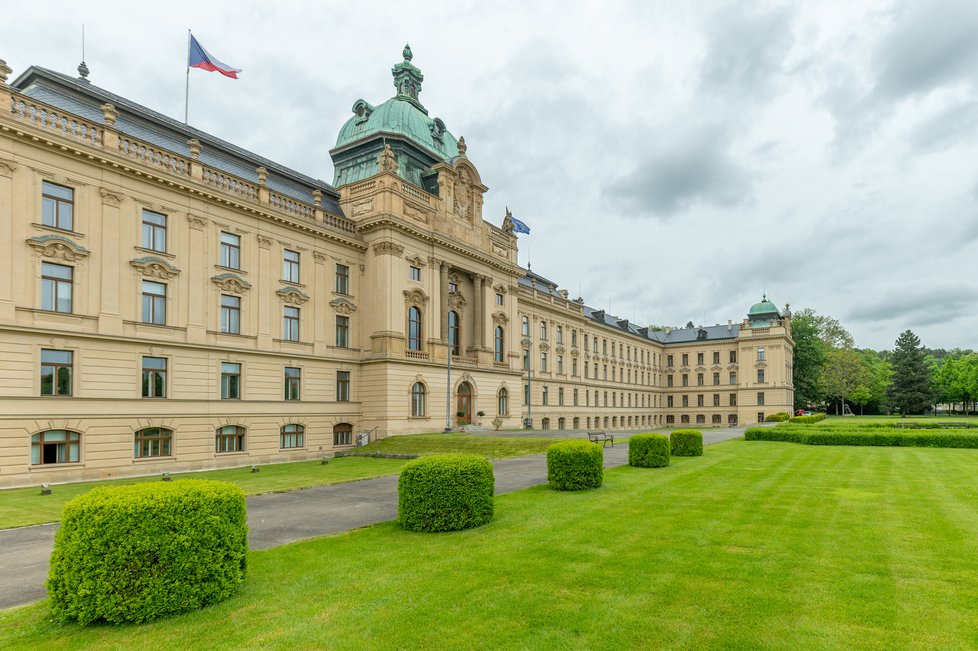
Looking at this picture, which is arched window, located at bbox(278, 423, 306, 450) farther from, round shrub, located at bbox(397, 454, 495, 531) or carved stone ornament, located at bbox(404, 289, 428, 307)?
round shrub, located at bbox(397, 454, 495, 531)

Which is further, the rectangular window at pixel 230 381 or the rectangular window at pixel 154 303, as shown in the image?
the rectangular window at pixel 230 381

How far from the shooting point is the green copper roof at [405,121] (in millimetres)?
44156

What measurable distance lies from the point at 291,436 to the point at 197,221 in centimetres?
1362

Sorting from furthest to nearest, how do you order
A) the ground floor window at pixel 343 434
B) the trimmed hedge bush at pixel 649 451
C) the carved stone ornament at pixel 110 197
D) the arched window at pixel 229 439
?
the ground floor window at pixel 343 434, the arched window at pixel 229 439, the carved stone ornament at pixel 110 197, the trimmed hedge bush at pixel 649 451

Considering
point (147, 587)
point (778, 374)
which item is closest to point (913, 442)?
point (147, 587)

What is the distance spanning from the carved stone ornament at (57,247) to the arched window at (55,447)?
24.8ft

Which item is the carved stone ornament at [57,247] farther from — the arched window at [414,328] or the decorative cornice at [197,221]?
the arched window at [414,328]

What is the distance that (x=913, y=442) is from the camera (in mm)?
34781

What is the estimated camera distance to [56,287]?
2462 cm

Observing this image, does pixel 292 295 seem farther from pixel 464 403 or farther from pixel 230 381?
pixel 464 403

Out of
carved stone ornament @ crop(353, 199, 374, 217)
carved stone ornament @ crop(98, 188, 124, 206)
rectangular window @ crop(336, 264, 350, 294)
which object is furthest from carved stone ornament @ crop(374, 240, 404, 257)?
carved stone ornament @ crop(98, 188, 124, 206)

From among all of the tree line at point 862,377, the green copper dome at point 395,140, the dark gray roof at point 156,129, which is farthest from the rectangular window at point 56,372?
the tree line at point 862,377

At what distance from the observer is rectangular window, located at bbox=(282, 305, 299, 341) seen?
34.9 metres

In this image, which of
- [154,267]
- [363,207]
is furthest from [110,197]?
[363,207]
